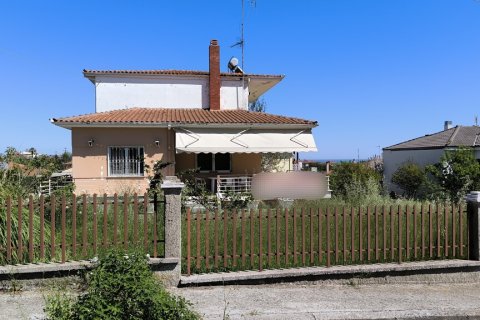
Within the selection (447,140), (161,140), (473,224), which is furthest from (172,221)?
(447,140)

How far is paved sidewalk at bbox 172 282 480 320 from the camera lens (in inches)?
233

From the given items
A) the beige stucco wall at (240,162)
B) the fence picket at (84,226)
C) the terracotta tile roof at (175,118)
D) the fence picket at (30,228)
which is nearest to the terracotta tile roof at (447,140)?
A: the terracotta tile roof at (175,118)

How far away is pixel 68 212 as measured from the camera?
29.1ft

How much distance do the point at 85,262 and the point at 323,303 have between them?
162 inches

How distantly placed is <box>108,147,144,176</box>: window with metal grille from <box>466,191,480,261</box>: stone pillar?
1504 cm

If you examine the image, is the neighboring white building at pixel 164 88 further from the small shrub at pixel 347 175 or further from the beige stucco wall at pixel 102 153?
the small shrub at pixel 347 175

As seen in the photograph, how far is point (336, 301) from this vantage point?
21.2ft

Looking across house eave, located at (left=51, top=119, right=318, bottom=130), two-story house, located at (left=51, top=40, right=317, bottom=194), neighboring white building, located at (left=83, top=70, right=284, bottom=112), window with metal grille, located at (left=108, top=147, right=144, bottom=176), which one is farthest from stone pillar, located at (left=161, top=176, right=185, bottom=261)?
neighboring white building, located at (left=83, top=70, right=284, bottom=112)

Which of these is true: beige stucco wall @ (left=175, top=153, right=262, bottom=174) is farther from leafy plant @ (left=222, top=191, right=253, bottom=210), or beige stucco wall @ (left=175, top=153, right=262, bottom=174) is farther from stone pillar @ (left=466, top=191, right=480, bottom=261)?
stone pillar @ (left=466, top=191, right=480, bottom=261)

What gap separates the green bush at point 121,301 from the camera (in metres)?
4.16

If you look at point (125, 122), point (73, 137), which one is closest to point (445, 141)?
point (125, 122)

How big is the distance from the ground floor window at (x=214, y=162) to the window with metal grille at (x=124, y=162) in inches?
123

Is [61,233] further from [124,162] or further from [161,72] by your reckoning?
[161,72]

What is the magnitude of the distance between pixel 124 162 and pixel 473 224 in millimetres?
15762
